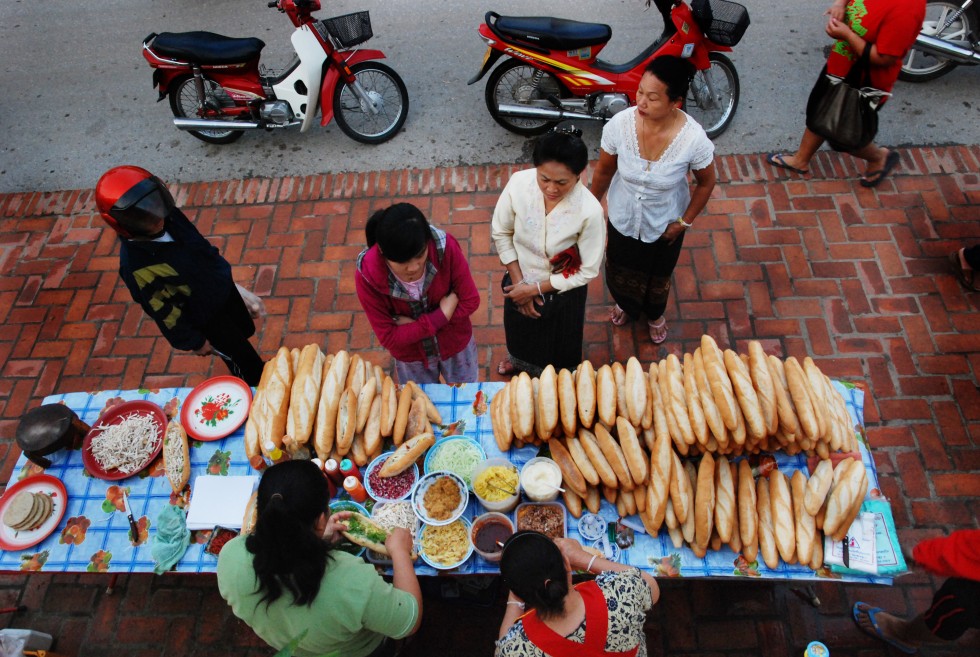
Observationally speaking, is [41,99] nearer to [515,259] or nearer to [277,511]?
[515,259]

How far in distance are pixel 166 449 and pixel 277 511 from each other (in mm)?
1374

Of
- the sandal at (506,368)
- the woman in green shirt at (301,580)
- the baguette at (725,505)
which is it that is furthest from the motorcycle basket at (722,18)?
the woman in green shirt at (301,580)

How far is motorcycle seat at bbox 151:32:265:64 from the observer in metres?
5.03

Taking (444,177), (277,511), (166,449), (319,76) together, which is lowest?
(444,177)

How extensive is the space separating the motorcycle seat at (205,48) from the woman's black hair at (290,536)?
4245 mm

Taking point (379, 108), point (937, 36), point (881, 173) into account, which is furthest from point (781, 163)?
point (379, 108)

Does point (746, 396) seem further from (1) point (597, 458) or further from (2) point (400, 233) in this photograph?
(2) point (400, 233)

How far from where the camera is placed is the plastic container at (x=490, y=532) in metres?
2.61

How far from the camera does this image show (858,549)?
2512 mm

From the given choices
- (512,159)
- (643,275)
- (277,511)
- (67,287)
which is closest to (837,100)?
(643,275)

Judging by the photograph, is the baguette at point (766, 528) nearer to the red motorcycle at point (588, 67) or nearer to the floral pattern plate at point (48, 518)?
the floral pattern plate at point (48, 518)

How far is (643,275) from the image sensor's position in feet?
13.1

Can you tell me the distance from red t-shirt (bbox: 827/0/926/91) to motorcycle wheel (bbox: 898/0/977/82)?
58.5 inches

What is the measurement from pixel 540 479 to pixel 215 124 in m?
4.70
